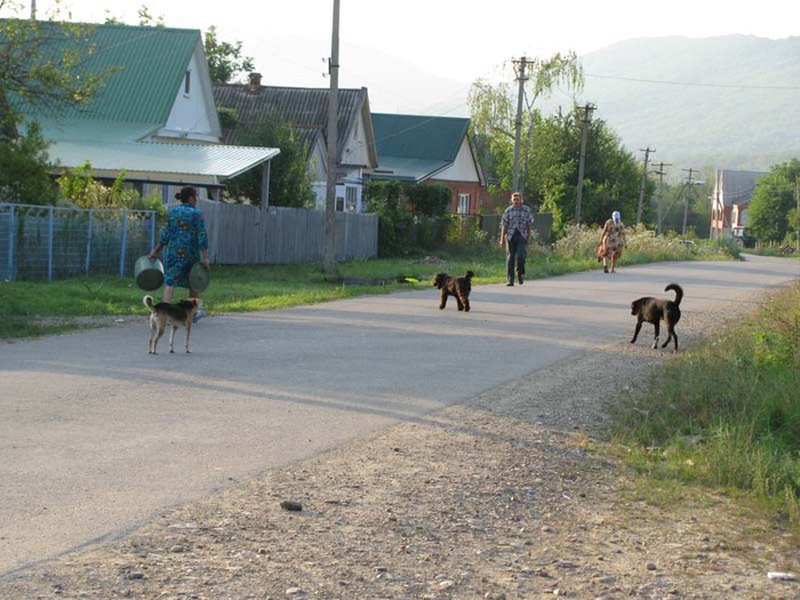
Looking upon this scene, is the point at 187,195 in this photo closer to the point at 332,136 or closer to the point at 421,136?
the point at 332,136

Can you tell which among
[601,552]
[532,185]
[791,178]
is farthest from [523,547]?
[791,178]

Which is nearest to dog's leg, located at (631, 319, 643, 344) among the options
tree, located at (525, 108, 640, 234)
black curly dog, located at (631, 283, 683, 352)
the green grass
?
black curly dog, located at (631, 283, 683, 352)

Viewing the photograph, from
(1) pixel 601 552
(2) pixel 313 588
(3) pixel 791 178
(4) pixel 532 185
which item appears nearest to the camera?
(2) pixel 313 588

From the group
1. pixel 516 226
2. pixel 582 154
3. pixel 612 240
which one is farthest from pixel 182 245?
pixel 582 154

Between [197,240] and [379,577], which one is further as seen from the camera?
[197,240]

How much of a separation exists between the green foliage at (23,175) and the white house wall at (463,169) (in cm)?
4211

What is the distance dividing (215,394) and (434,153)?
57.4 metres

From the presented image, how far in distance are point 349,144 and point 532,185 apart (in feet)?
73.8

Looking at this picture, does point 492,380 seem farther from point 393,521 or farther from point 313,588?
point 313,588

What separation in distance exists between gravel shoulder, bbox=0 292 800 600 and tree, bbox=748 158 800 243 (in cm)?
12227

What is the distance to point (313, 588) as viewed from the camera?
18.4 feet

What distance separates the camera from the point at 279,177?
126 ft

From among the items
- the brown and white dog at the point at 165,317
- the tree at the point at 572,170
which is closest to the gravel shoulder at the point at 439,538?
the brown and white dog at the point at 165,317

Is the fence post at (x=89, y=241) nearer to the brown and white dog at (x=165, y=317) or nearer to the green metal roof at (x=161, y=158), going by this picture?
the green metal roof at (x=161, y=158)
